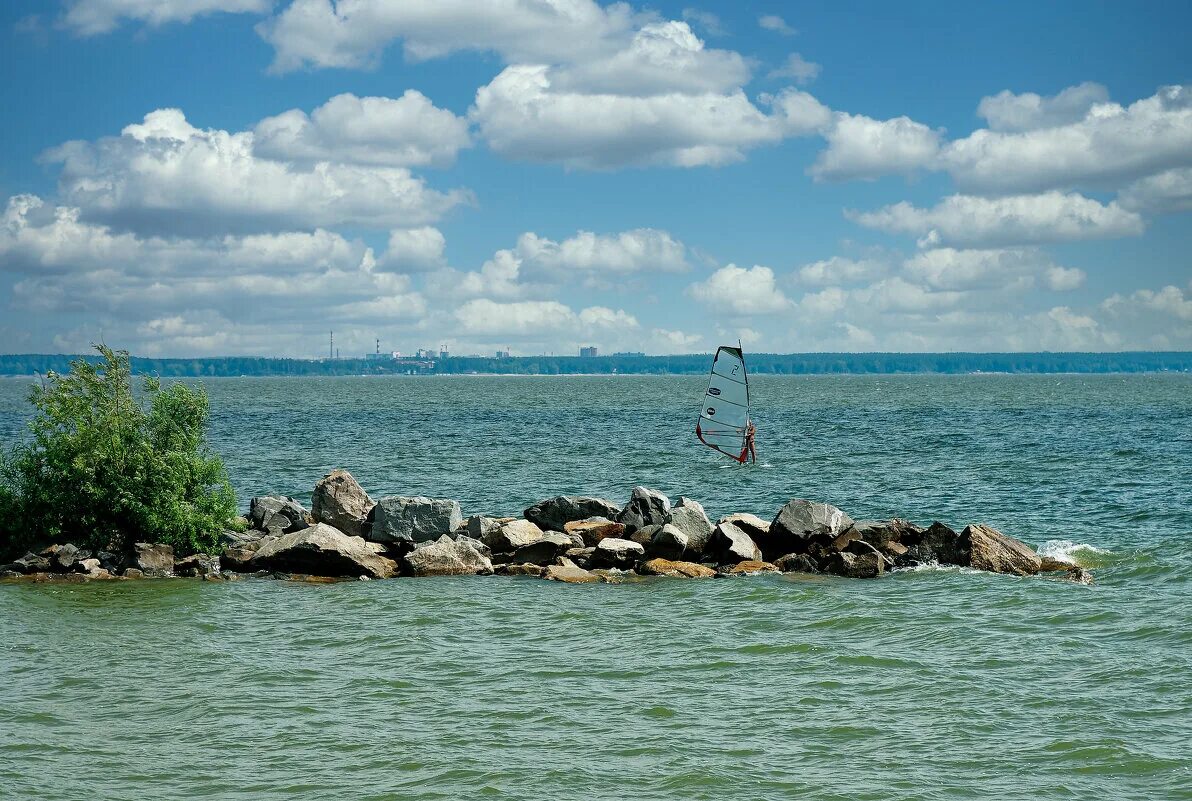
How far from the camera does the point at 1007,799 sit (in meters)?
13.3

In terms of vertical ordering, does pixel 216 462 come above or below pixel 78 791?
above

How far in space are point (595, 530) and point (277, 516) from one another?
30.9 feet

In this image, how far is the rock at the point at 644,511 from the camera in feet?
100

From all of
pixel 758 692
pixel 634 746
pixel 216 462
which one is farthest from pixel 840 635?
pixel 216 462

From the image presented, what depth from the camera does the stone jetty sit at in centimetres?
2755

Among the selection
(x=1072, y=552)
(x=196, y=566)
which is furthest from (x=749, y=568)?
(x=196, y=566)

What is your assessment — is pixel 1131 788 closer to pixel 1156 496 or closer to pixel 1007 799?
pixel 1007 799

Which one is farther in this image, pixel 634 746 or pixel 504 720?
pixel 504 720

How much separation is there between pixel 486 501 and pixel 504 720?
1055 inches

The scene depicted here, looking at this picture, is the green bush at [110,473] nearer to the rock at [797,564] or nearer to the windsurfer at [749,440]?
the rock at [797,564]

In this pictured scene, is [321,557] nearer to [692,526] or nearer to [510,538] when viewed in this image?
[510,538]

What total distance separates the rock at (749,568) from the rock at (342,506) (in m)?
10.2

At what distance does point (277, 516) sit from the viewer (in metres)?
32.6

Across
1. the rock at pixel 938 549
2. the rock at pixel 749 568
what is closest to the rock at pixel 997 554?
the rock at pixel 938 549
